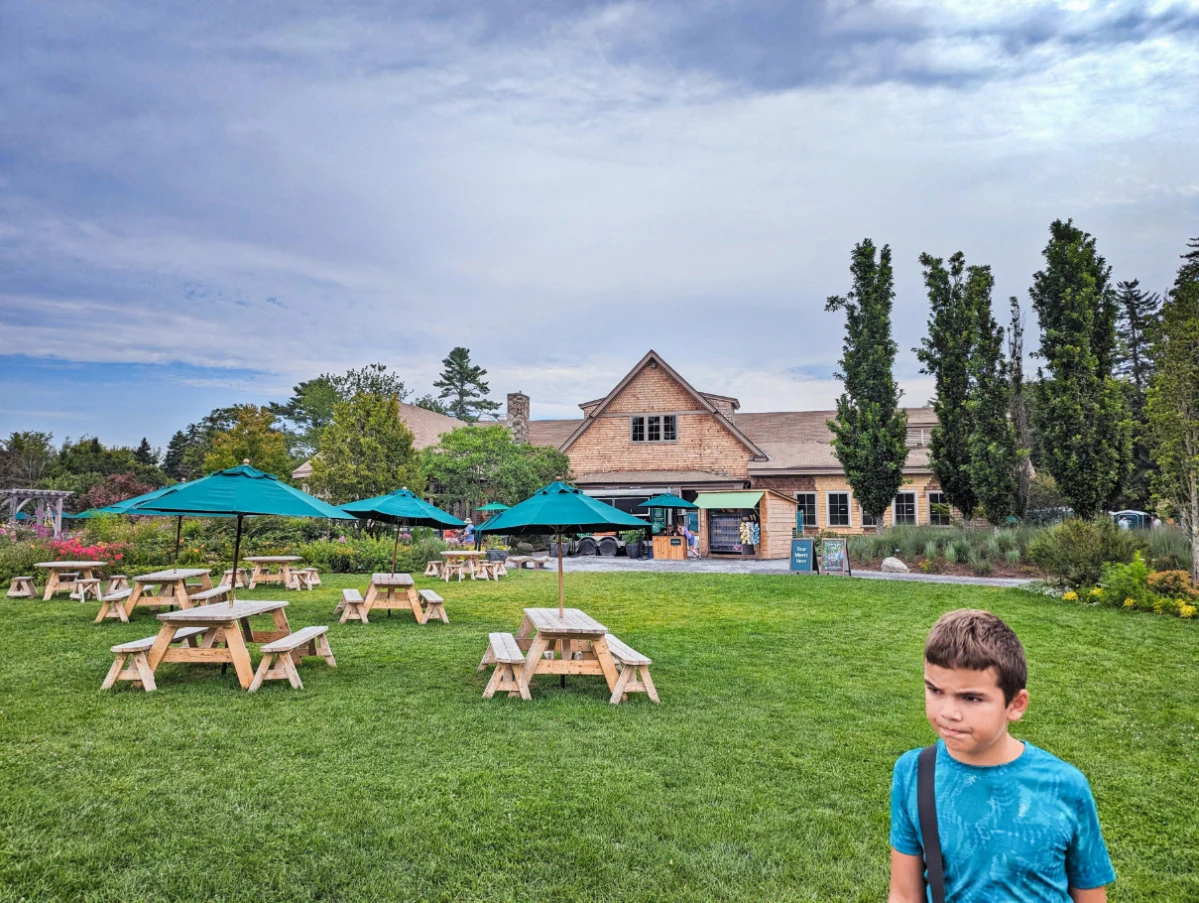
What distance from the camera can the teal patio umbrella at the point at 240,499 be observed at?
21.2ft

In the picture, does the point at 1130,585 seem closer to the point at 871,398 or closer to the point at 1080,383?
the point at 1080,383

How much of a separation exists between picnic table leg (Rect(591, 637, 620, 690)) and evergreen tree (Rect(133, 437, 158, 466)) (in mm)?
60549

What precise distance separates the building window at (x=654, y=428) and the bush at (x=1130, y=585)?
19.5 meters

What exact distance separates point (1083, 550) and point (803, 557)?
6667 mm

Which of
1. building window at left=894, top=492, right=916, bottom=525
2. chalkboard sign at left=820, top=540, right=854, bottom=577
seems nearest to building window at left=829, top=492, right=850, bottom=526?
building window at left=894, top=492, right=916, bottom=525

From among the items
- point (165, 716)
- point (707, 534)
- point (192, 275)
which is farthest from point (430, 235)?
point (165, 716)

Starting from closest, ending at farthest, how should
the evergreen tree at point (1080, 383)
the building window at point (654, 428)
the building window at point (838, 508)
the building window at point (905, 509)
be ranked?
the evergreen tree at point (1080, 383)
the building window at point (905, 509)
the building window at point (838, 508)
the building window at point (654, 428)

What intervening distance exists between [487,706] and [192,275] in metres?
23.3

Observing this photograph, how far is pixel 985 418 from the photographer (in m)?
21.6

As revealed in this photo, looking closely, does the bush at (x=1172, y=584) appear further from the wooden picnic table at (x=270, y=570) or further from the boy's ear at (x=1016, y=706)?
the wooden picnic table at (x=270, y=570)

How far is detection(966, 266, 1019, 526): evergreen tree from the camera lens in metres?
21.2

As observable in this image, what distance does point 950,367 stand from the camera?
22.6m

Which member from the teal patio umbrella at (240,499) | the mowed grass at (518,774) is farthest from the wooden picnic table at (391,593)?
the teal patio umbrella at (240,499)

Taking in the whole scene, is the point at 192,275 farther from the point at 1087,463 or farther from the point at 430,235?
the point at 1087,463
